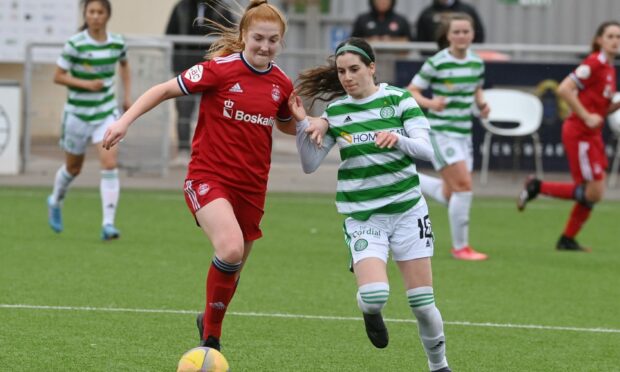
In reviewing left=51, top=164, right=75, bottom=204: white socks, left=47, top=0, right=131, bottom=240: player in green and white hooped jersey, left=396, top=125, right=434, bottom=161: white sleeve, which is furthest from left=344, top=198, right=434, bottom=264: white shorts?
left=51, top=164, right=75, bottom=204: white socks

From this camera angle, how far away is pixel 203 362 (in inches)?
265

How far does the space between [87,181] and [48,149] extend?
25.2 inches

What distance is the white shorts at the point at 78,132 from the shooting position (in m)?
12.1

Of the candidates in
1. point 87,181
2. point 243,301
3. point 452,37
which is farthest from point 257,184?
point 87,181

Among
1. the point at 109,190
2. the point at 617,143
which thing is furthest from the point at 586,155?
the point at 617,143

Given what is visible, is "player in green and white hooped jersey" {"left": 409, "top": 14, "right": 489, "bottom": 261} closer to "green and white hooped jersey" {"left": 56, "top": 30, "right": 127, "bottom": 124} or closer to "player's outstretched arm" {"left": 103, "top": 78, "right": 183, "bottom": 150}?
"green and white hooped jersey" {"left": 56, "top": 30, "right": 127, "bottom": 124}

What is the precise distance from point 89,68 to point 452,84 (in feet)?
10.2

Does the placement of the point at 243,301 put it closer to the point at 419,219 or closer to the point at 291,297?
the point at 291,297

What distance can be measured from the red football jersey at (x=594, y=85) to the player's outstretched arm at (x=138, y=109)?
19.1 ft

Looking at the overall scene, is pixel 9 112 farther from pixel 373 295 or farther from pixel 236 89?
pixel 373 295

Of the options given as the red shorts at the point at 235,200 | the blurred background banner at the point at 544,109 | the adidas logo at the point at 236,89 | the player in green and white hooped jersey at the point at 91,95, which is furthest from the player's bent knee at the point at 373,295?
the blurred background banner at the point at 544,109

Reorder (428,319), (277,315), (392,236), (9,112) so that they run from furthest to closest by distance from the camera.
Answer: (9,112)
(277,315)
(392,236)
(428,319)

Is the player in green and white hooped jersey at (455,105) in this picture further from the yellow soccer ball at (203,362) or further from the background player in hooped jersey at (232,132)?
the yellow soccer ball at (203,362)

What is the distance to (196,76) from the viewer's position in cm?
731
